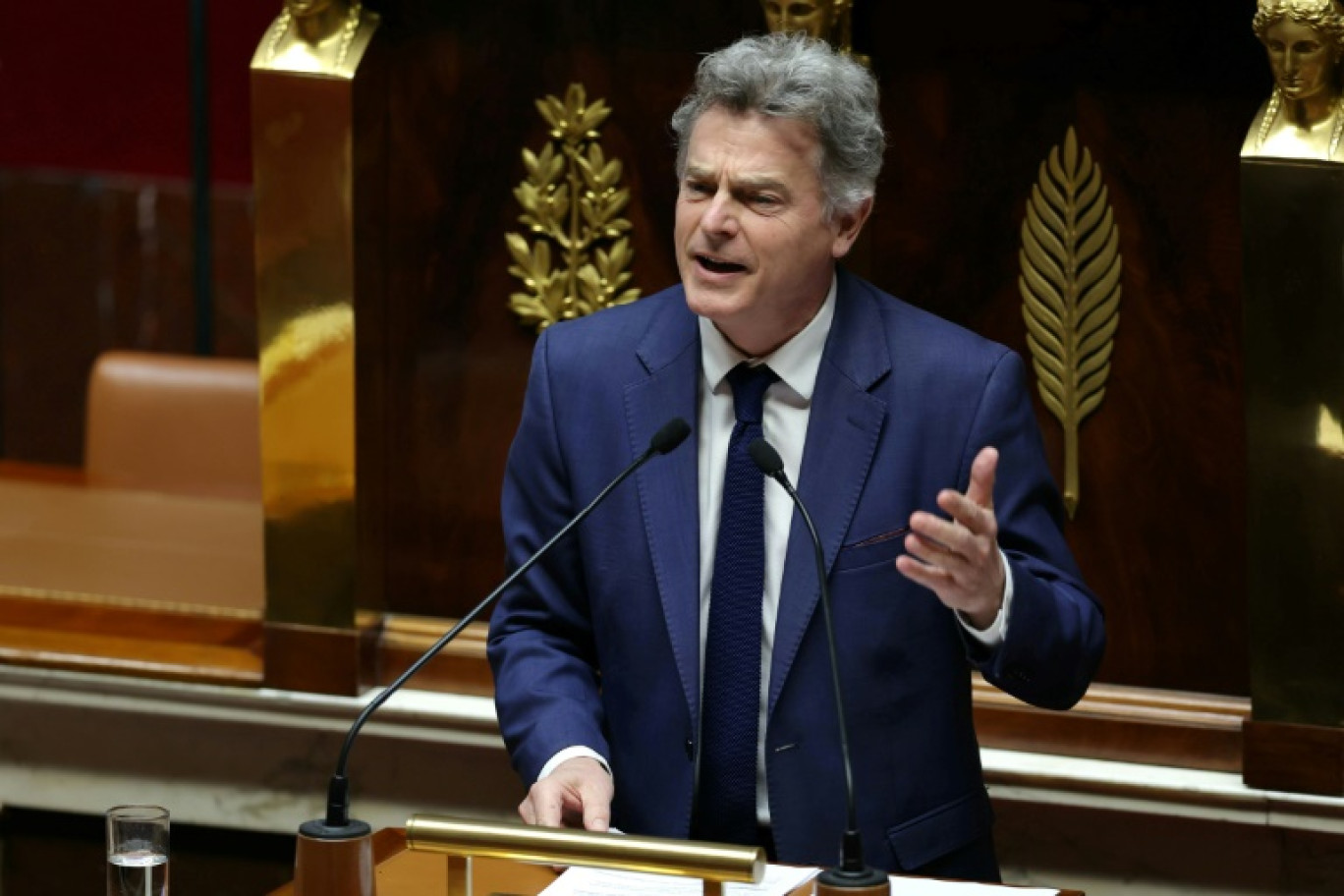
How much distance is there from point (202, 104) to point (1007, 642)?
12.4 feet

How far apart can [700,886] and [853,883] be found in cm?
26

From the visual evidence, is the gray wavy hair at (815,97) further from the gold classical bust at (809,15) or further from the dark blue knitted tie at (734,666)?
the gold classical bust at (809,15)

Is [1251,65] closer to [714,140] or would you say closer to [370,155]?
[714,140]

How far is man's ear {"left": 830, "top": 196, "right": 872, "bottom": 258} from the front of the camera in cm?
270

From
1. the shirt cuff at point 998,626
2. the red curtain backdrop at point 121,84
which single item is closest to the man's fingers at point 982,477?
the shirt cuff at point 998,626

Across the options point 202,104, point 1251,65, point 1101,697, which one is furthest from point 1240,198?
point 202,104

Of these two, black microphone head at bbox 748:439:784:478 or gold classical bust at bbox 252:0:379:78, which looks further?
gold classical bust at bbox 252:0:379:78

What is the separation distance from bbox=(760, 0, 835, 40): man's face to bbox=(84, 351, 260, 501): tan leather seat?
1.55 metres

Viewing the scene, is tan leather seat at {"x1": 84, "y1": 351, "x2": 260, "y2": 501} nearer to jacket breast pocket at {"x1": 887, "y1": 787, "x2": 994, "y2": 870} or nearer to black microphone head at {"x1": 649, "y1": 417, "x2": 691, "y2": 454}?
jacket breast pocket at {"x1": 887, "y1": 787, "x2": 994, "y2": 870}

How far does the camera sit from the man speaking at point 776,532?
8.59 ft

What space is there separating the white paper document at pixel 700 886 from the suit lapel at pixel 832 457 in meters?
0.38

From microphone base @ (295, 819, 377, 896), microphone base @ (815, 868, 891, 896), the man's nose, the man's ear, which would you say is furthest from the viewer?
the man's ear

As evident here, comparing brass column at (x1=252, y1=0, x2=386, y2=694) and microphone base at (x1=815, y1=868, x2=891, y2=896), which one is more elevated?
brass column at (x1=252, y1=0, x2=386, y2=694)

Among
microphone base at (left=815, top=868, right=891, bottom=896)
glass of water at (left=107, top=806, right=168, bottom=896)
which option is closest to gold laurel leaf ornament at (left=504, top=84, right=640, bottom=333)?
glass of water at (left=107, top=806, right=168, bottom=896)
